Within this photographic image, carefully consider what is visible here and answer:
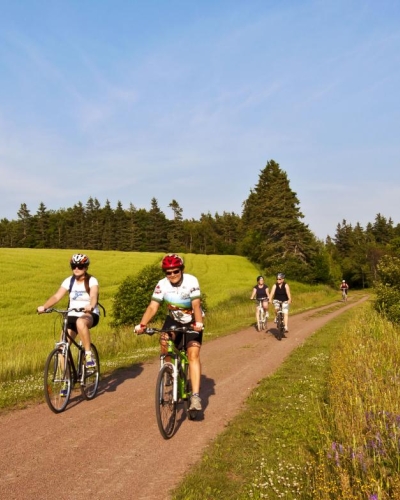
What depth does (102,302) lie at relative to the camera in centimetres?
3203

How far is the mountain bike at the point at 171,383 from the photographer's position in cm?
531

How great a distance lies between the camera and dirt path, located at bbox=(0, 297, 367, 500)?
13.4ft

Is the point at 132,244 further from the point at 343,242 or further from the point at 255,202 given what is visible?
the point at 343,242

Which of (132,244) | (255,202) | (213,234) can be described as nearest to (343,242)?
(213,234)

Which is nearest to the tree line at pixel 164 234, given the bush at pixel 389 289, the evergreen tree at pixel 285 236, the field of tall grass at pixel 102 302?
the evergreen tree at pixel 285 236

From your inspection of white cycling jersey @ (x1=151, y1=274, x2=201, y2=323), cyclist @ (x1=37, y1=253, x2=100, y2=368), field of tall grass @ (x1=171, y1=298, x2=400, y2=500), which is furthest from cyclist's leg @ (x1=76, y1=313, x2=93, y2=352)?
field of tall grass @ (x1=171, y1=298, x2=400, y2=500)

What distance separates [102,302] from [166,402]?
27.6m

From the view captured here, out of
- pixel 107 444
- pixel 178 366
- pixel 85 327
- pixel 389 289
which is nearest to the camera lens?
pixel 107 444

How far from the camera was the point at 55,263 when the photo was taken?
45.5 m

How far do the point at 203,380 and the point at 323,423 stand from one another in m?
3.96

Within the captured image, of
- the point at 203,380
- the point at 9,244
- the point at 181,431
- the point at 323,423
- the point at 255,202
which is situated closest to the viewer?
the point at 323,423

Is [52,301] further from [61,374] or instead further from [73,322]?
[61,374]

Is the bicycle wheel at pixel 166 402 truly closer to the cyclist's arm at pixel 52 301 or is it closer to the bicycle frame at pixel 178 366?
the bicycle frame at pixel 178 366

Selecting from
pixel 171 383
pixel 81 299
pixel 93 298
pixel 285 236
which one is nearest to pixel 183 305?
pixel 171 383
